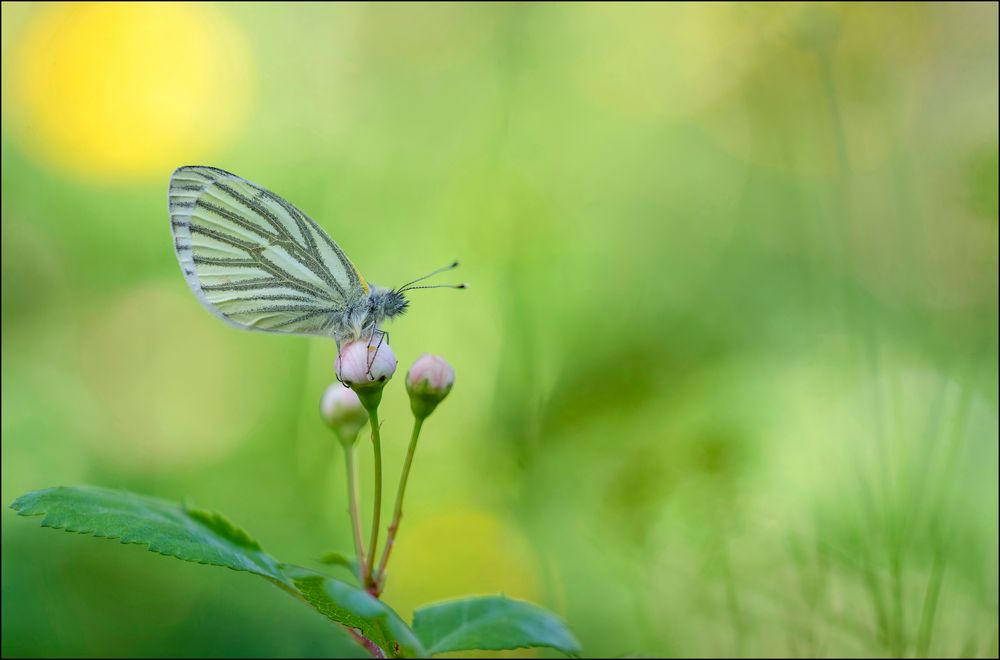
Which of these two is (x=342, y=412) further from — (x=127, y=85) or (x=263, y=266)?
(x=127, y=85)

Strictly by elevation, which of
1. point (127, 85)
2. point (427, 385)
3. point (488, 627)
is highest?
point (127, 85)

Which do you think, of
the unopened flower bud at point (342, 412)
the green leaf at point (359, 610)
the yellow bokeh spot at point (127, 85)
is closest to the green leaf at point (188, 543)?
the green leaf at point (359, 610)

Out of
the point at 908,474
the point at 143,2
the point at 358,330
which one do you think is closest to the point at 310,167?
the point at 143,2

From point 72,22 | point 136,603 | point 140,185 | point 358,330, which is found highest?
point 72,22

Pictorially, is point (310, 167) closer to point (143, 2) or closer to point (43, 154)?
point (43, 154)

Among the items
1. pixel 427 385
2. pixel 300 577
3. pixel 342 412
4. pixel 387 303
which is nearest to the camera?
pixel 300 577

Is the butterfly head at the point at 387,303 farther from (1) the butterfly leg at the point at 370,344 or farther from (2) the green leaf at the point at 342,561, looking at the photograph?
(2) the green leaf at the point at 342,561

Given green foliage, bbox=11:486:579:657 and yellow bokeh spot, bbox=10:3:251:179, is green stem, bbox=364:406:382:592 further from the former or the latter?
yellow bokeh spot, bbox=10:3:251:179

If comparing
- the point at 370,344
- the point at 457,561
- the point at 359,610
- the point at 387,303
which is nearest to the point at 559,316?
the point at 457,561
